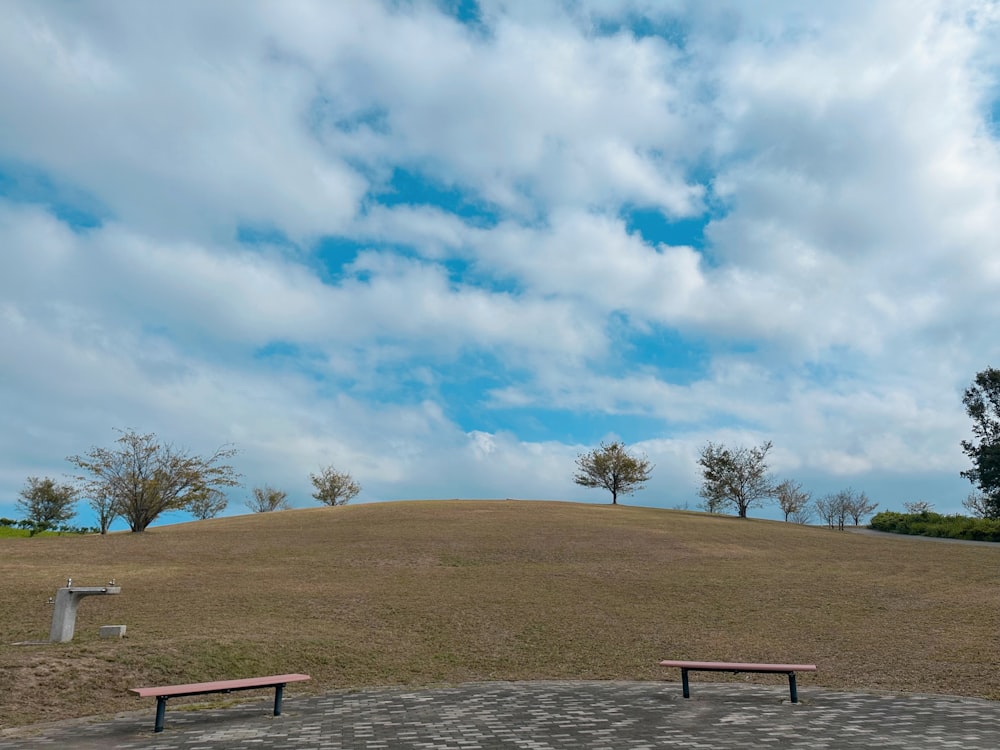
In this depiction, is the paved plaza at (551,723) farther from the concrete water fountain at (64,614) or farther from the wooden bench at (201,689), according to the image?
the concrete water fountain at (64,614)

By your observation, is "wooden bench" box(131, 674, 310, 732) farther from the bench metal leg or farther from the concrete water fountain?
the concrete water fountain

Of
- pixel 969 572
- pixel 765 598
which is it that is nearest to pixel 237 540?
pixel 765 598


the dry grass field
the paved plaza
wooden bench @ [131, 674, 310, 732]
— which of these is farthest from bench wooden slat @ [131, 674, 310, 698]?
the dry grass field

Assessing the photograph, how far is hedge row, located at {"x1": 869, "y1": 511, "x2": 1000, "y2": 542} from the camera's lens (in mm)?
41250

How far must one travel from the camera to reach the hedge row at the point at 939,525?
135 ft

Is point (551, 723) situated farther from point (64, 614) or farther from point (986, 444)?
point (986, 444)

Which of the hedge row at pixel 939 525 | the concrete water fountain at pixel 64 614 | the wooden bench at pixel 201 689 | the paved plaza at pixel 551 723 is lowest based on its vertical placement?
the paved plaza at pixel 551 723

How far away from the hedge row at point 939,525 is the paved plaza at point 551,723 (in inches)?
1448

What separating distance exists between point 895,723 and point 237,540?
27.1 m

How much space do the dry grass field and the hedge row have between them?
463 inches

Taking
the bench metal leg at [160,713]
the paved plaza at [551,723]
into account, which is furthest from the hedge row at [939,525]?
the bench metal leg at [160,713]

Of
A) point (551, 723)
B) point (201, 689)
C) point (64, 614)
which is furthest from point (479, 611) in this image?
point (201, 689)

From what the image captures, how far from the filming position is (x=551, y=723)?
8.80m

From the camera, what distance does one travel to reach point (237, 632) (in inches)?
568
